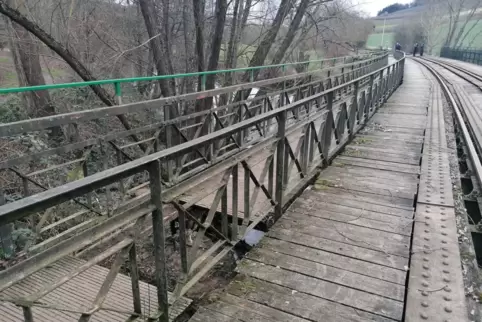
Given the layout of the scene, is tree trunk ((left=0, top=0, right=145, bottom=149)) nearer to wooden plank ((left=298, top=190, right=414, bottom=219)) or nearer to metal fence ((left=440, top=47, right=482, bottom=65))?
wooden plank ((left=298, top=190, right=414, bottom=219))

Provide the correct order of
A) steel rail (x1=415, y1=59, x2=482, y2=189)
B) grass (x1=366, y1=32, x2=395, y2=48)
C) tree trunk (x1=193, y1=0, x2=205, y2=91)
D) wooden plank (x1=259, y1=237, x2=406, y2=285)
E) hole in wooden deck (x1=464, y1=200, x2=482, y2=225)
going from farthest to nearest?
grass (x1=366, y1=32, x2=395, y2=48), tree trunk (x1=193, y1=0, x2=205, y2=91), steel rail (x1=415, y1=59, x2=482, y2=189), hole in wooden deck (x1=464, y1=200, x2=482, y2=225), wooden plank (x1=259, y1=237, x2=406, y2=285)

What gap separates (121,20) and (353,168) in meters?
8.07

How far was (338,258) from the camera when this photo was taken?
2838mm

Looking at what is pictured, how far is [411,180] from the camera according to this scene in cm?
445

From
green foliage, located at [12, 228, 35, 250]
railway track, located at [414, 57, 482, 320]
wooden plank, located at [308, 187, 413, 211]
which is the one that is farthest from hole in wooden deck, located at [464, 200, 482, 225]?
green foliage, located at [12, 228, 35, 250]

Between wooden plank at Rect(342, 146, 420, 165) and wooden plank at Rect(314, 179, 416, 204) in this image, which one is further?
wooden plank at Rect(342, 146, 420, 165)

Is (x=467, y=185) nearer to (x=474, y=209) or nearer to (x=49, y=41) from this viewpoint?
(x=474, y=209)

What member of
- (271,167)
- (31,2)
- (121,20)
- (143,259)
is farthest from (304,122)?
(121,20)

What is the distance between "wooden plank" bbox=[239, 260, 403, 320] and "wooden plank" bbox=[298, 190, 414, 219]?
1265mm

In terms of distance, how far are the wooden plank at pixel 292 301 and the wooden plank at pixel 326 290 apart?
41mm

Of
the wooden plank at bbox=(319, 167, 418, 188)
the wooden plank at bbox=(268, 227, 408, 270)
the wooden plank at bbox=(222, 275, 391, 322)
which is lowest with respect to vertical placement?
the wooden plank at bbox=(222, 275, 391, 322)

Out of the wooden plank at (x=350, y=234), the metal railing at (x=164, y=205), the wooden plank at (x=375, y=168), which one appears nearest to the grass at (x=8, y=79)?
the metal railing at (x=164, y=205)

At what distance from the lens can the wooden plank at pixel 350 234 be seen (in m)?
2.98

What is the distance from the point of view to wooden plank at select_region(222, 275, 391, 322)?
7.32ft
